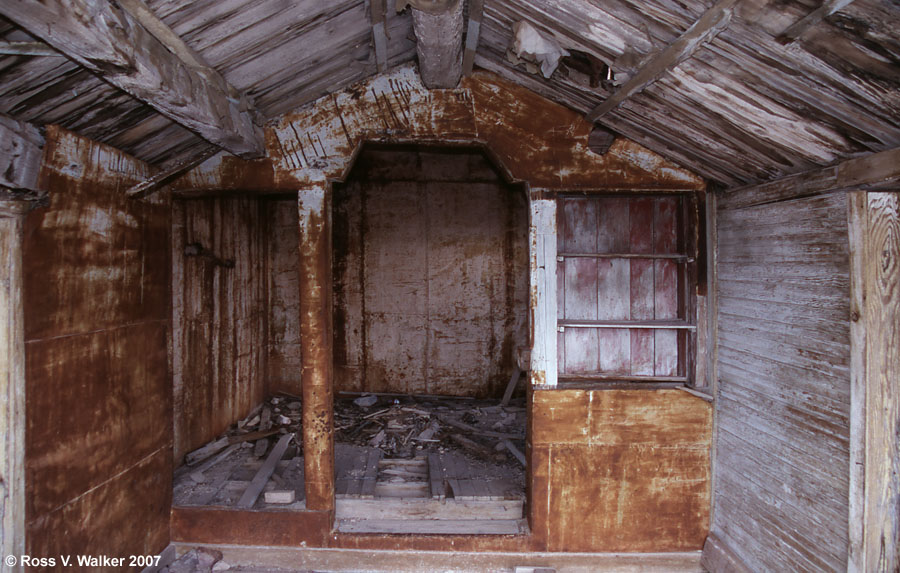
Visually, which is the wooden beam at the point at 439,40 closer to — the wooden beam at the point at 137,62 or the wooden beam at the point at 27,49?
the wooden beam at the point at 137,62

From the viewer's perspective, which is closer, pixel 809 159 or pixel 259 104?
pixel 809 159

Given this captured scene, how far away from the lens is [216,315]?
528 centimetres

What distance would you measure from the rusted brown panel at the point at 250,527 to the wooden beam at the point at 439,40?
3112mm

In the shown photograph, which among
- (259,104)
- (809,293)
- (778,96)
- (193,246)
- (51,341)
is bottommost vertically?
(51,341)

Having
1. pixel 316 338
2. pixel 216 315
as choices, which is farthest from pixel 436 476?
pixel 216 315

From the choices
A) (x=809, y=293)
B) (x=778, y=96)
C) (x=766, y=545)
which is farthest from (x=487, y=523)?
(x=778, y=96)

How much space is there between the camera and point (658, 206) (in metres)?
3.70

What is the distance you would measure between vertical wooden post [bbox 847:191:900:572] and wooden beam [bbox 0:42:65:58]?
354cm

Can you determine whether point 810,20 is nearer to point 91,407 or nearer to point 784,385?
Result: point 784,385

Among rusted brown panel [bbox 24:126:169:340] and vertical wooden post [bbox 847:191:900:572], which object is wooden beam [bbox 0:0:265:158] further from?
vertical wooden post [bbox 847:191:900:572]

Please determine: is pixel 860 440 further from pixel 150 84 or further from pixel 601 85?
pixel 150 84

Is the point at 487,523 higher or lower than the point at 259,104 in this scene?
lower

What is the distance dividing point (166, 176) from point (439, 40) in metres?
1.89

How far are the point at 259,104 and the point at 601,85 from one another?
2.12m
